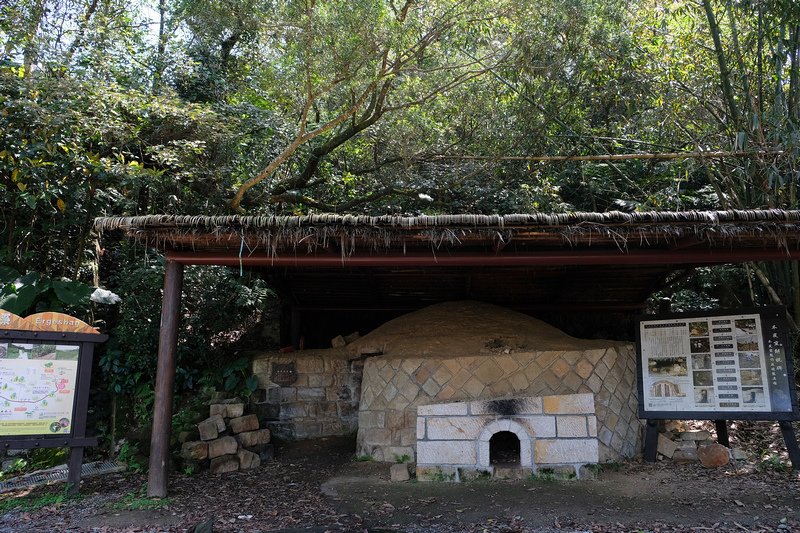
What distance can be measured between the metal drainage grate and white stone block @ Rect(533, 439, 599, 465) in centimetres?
490

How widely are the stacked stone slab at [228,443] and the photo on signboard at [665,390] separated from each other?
16.2ft

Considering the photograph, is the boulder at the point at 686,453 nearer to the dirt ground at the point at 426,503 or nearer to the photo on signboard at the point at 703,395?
the dirt ground at the point at 426,503

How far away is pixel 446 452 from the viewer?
5699 millimetres

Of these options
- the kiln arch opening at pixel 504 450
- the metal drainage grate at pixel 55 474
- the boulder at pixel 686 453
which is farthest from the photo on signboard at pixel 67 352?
the boulder at pixel 686 453

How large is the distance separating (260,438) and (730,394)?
226 inches

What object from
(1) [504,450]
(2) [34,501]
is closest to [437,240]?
(1) [504,450]

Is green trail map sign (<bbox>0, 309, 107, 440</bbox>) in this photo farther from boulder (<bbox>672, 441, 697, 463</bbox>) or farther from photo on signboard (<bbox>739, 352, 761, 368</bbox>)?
photo on signboard (<bbox>739, 352, 761, 368</bbox>)

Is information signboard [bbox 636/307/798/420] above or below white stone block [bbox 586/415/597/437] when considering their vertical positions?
above

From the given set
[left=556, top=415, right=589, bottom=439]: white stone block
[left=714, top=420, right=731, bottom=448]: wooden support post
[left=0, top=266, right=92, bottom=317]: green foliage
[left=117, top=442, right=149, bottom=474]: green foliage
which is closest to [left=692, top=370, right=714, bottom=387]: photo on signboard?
[left=714, top=420, right=731, bottom=448]: wooden support post

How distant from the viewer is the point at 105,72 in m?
7.88

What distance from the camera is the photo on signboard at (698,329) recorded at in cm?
612

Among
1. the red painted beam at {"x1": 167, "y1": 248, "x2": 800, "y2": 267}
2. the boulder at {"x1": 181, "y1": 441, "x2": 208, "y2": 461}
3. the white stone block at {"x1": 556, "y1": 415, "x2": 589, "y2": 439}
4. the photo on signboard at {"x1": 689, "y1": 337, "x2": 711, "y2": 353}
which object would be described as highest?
the red painted beam at {"x1": 167, "y1": 248, "x2": 800, "y2": 267}

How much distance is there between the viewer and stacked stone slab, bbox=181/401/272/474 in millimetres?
6289

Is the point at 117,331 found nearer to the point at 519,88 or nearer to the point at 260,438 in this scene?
the point at 260,438
